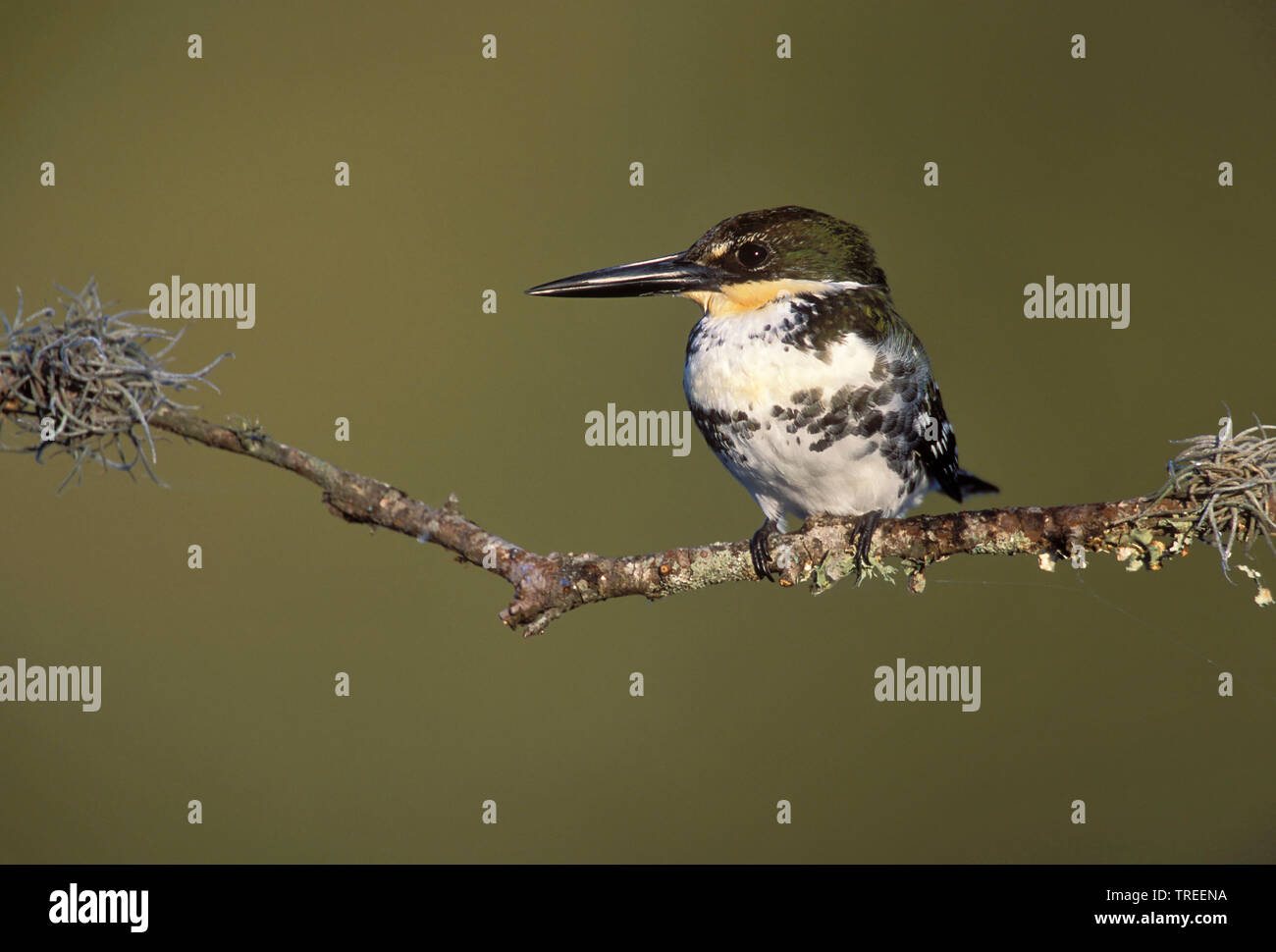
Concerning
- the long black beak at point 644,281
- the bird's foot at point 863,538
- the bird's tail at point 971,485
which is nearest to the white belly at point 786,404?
the long black beak at point 644,281

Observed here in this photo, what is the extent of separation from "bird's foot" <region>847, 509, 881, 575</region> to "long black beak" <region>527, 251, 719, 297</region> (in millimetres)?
652

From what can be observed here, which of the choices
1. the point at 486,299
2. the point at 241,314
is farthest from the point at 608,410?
the point at 241,314

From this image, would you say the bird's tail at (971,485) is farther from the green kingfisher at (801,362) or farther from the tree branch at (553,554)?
the tree branch at (553,554)

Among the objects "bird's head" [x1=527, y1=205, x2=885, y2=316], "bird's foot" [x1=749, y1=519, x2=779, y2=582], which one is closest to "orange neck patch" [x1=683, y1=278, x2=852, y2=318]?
"bird's head" [x1=527, y1=205, x2=885, y2=316]

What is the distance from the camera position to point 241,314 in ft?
14.1

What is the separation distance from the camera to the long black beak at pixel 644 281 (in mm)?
2479

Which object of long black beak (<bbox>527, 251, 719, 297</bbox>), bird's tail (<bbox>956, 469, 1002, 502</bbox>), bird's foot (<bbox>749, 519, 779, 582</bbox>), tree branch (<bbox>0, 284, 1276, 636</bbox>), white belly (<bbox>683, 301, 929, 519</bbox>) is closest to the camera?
tree branch (<bbox>0, 284, 1276, 636</bbox>)

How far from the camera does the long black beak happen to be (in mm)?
2479

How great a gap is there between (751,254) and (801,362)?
317 mm

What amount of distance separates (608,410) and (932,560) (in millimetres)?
2598

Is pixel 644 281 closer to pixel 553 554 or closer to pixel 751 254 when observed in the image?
pixel 751 254

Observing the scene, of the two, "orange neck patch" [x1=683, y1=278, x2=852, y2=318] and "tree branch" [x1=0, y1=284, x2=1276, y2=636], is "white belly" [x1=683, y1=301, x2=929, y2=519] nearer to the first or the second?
"orange neck patch" [x1=683, y1=278, x2=852, y2=318]

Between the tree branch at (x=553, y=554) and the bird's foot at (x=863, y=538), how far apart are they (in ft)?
0.19

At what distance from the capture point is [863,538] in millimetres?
2086
